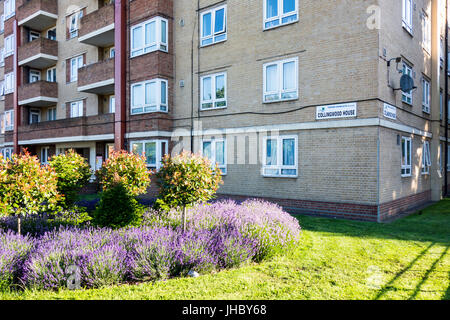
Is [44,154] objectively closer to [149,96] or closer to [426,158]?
[149,96]

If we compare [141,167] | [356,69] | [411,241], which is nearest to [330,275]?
[411,241]

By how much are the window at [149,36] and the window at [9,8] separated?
56.1 feet

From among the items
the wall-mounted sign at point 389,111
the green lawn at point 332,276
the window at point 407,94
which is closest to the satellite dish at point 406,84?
the wall-mounted sign at point 389,111

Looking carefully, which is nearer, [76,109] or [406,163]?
[406,163]

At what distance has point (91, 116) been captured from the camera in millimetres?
20031

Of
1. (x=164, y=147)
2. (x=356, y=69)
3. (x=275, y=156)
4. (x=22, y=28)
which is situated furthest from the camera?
(x=22, y=28)

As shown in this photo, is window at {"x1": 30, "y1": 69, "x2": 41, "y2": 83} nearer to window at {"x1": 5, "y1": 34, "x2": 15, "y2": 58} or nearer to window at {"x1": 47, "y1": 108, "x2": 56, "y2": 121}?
window at {"x1": 5, "y1": 34, "x2": 15, "y2": 58}

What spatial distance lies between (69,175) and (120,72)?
29.6 ft

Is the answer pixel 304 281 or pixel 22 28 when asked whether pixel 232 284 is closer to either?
pixel 304 281

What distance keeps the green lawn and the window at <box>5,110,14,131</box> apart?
26.9 m

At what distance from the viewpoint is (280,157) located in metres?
13.4

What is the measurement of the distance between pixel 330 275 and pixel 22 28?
2959 centimetres

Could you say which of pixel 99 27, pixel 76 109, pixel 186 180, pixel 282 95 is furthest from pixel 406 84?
pixel 76 109

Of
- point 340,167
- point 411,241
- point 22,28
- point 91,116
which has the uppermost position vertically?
point 22,28
